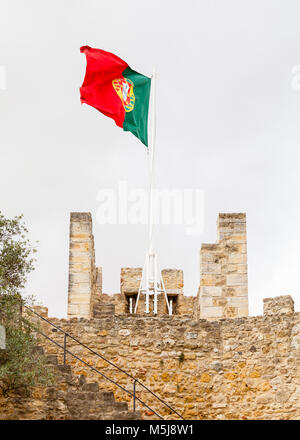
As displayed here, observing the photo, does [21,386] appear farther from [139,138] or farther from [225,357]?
[139,138]

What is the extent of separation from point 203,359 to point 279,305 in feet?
5.71

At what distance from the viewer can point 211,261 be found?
2012cm

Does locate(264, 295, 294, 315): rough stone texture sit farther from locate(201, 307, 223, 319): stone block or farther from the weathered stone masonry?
locate(201, 307, 223, 319): stone block

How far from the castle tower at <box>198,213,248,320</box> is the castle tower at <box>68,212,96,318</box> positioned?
7.56 feet

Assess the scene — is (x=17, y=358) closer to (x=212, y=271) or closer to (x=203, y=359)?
(x=203, y=359)

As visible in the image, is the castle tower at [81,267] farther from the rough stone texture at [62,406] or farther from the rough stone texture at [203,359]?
the rough stone texture at [62,406]

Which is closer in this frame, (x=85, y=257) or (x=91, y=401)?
(x=91, y=401)

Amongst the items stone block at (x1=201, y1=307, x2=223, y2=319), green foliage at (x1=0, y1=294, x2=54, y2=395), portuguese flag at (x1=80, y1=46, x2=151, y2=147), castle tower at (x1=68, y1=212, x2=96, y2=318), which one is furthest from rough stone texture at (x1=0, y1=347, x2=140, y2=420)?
portuguese flag at (x1=80, y1=46, x2=151, y2=147)

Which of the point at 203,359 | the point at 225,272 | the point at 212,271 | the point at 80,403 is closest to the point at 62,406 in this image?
the point at 80,403

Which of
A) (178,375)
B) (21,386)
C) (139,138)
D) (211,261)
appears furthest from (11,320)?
(139,138)

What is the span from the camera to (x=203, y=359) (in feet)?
60.0

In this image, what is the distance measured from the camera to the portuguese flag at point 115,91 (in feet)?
69.2
